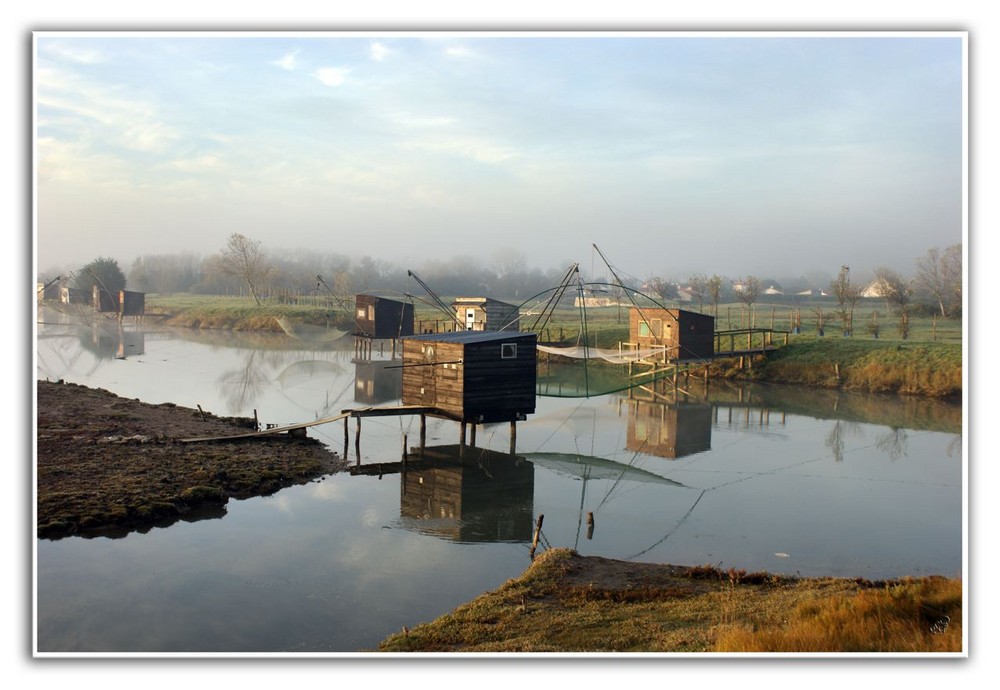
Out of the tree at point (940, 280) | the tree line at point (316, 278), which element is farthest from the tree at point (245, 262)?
the tree at point (940, 280)

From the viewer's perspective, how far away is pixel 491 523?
50.2 ft

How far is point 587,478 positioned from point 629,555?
520 cm

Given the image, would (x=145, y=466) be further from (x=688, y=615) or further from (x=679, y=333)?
(x=679, y=333)

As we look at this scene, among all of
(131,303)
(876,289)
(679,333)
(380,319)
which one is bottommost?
(679,333)

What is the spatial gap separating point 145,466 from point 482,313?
95.5 feet

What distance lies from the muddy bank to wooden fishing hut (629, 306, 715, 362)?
18.0 m

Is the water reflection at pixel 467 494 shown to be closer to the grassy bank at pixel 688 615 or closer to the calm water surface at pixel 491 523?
the calm water surface at pixel 491 523

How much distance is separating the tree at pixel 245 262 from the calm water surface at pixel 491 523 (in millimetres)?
51329

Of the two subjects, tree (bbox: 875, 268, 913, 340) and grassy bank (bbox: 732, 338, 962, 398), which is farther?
tree (bbox: 875, 268, 913, 340)

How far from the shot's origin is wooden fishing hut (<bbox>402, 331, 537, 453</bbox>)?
20984 millimetres

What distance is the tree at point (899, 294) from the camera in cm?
4138

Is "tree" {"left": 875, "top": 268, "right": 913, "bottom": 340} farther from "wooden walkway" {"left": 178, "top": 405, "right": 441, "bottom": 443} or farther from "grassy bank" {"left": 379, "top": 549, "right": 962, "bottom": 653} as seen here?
"grassy bank" {"left": 379, "top": 549, "right": 962, "bottom": 653}

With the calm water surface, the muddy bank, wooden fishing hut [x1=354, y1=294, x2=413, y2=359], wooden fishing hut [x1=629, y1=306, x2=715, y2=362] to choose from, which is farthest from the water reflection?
wooden fishing hut [x1=354, y1=294, x2=413, y2=359]

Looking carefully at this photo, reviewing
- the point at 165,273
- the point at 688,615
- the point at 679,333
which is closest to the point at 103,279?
the point at 165,273
